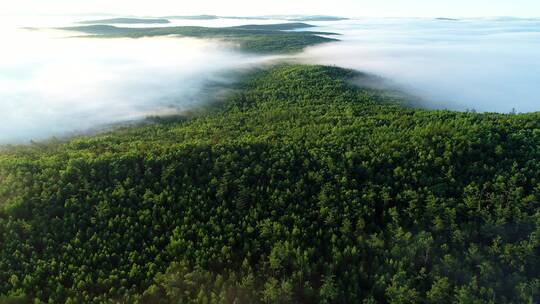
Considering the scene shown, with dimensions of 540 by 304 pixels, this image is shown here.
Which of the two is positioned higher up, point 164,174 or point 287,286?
point 164,174

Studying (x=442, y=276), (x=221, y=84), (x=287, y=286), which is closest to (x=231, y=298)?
(x=287, y=286)

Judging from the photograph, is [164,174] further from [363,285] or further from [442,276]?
[442,276]

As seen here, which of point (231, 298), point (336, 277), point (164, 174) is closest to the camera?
point (231, 298)

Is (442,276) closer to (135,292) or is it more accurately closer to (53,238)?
(135,292)

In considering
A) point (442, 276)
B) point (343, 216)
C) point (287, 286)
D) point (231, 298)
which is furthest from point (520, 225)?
point (231, 298)

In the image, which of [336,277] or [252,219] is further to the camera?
[252,219]

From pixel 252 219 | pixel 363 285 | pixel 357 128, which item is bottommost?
pixel 363 285

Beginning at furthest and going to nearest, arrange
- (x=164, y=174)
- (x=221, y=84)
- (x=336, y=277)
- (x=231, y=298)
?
(x=221, y=84), (x=164, y=174), (x=336, y=277), (x=231, y=298)
